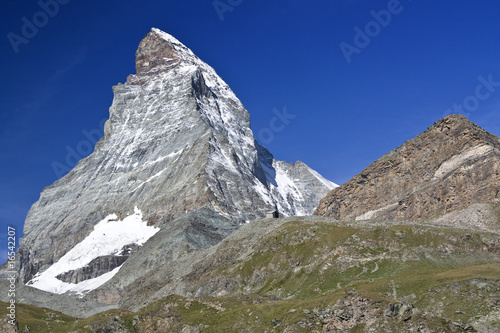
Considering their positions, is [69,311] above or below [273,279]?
above

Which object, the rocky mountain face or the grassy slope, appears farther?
the rocky mountain face

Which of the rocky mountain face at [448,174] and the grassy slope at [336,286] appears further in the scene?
the rocky mountain face at [448,174]

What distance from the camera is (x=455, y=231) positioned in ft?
375

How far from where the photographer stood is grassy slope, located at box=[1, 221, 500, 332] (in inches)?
2734

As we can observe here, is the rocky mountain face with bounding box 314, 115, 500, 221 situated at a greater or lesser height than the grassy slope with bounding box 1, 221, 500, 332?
greater

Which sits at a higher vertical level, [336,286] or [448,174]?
[448,174]

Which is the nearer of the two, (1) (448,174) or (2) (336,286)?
(2) (336,286)

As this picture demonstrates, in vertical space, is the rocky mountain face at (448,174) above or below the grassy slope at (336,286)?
above

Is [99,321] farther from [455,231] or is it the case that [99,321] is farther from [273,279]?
[455,231]

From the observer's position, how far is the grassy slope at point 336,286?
69.4 meters

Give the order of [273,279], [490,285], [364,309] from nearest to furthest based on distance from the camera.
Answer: [364,309]
[490,285]
[273,279]

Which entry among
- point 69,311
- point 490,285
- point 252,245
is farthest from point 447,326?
point 69,311

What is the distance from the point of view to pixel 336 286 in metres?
106

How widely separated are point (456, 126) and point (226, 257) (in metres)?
89.3
